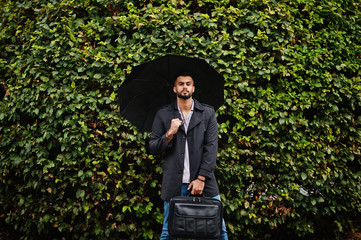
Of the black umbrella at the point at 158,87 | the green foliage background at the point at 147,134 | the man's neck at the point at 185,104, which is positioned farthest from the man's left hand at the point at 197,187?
the green foliage background at the point at 147,134

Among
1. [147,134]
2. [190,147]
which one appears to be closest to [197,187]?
[190,147]

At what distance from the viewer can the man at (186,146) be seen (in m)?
2.81

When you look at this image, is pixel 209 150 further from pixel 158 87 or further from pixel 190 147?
pixel 158 87

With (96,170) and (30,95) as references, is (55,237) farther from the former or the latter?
(30,95)

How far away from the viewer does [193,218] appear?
8.70 feet

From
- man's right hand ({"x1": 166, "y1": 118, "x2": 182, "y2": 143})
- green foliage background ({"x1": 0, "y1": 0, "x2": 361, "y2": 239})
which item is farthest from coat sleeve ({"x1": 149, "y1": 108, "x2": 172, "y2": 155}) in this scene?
green foliage background ({"x1": 0, "y1": 0, "x2": 361, "y2": 239})

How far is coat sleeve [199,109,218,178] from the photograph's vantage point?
110 inches

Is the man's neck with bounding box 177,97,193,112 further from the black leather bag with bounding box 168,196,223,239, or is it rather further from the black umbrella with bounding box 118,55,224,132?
the black leather bag with bounding box 168,196,223,239

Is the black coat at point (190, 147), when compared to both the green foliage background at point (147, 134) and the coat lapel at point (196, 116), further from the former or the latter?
the green foliage background at point (147, 134)

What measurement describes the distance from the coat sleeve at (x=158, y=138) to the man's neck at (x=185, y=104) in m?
0.22

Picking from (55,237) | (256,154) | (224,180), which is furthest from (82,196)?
(256,154)

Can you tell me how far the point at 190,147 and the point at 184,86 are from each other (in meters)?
0.58

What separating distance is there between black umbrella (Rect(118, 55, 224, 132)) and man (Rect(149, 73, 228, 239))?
0.39 ft

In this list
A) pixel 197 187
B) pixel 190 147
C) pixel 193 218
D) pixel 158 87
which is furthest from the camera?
pixel 158 87
